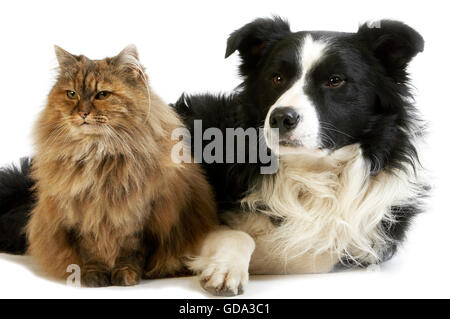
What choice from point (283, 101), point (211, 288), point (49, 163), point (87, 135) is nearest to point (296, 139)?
point (283, 101)

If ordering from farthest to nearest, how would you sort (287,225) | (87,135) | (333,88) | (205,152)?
(205,152) < (287,225) < (333,88) < (87,135)

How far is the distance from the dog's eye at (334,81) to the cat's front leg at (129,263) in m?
1.25

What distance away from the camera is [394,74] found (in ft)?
10.8

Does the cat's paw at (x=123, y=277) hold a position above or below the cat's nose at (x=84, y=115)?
below

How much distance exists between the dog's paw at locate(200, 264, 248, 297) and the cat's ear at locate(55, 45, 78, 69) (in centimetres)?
121

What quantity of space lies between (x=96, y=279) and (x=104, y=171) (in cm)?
53

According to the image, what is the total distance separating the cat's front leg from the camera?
2934mm

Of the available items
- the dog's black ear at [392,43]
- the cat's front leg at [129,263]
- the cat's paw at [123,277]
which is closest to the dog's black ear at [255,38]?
the dog's black ear at [392,43]

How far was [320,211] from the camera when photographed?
3330 millimetres

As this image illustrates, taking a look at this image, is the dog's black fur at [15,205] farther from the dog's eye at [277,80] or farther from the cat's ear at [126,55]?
the dog's eye at [277,80]

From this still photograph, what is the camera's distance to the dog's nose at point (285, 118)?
114 inches

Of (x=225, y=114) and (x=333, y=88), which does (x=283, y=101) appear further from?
(x=225, y=114)

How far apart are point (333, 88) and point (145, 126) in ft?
3.26

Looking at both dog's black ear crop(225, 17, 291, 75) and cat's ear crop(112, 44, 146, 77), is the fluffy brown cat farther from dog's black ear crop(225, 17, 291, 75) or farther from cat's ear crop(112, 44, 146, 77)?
dog's black ear crop(225, 17, 291, 75)
